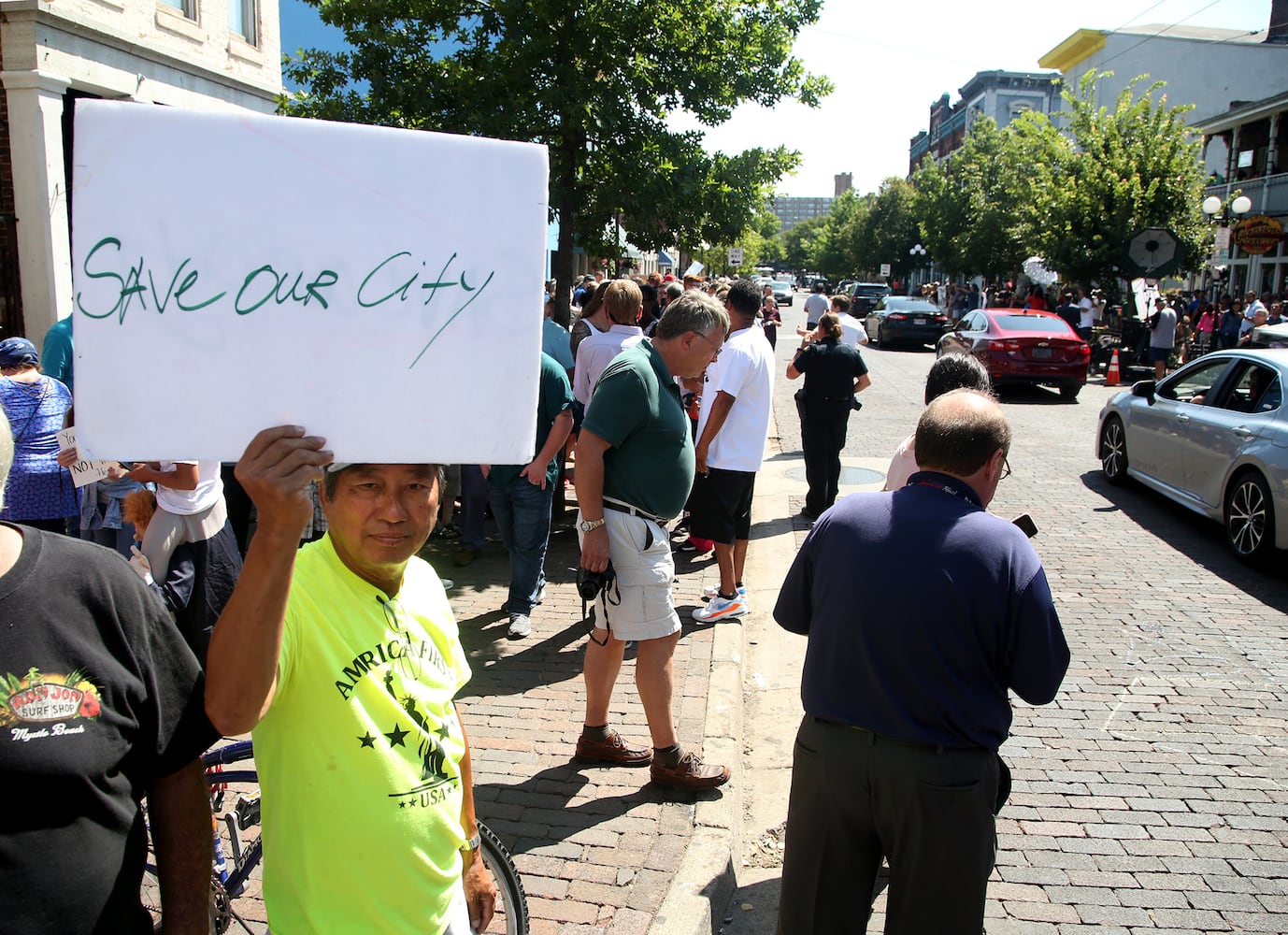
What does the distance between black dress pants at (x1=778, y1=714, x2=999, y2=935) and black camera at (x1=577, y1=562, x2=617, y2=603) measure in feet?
4.68

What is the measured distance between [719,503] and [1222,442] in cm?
482

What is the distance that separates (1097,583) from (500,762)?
5.01 meters

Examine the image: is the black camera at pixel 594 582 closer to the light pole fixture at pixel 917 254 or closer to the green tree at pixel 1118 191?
the green tree at pixel 1118 191

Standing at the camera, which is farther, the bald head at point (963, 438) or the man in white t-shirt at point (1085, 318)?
the man in white t-shirt at point (1085, 318)

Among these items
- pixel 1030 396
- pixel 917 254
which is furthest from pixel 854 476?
pixel 917 254

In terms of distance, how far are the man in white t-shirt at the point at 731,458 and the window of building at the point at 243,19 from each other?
1095 centimetres

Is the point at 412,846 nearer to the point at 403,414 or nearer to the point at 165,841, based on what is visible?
the point at 165,841

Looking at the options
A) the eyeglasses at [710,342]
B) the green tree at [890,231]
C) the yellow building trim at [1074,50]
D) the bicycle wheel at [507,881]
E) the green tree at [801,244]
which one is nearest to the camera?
the bicycle wheel at [507,881]

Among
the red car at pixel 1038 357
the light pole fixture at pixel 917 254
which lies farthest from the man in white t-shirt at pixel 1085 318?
the light pole fixture at pixel 917 254

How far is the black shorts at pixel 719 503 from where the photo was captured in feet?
20.2

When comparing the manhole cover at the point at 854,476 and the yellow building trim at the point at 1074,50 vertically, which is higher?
the yellow building trim at the point at 1074,50

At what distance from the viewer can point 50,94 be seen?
10352 mm

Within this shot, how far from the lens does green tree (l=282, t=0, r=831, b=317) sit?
827 cm

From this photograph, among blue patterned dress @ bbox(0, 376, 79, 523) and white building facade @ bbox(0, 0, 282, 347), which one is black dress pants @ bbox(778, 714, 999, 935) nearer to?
blue patterned dress @ bbox(0, 376, 79, 523)
